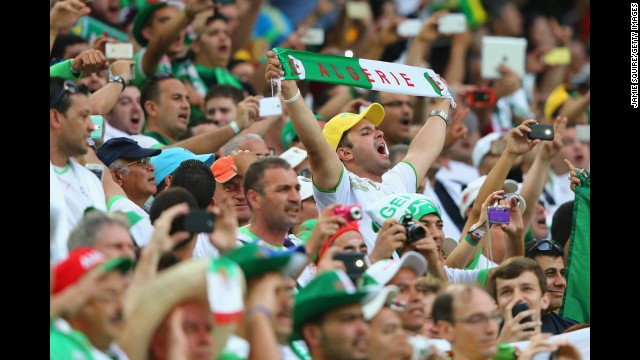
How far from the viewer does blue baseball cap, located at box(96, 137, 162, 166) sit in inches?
333

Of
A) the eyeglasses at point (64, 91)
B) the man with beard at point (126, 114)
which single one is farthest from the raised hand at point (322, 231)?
the man with beard at point (126, 114)

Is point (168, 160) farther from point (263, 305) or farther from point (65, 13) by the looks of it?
point (263, 305)

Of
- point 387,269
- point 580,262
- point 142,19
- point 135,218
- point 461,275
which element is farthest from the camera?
point 142,19

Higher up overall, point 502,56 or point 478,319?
point 478,319

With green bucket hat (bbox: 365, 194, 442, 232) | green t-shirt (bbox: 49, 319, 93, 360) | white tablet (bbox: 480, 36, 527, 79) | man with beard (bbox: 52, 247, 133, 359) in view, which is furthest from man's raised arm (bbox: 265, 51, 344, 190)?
white tablet (bbox: 480, 36, 527, 79)

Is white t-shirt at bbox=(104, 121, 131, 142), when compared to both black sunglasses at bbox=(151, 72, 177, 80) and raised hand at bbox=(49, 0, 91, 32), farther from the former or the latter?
raised hand at bbox=(49, 0, 91, 32)

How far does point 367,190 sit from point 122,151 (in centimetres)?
148

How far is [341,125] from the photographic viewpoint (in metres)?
9.21

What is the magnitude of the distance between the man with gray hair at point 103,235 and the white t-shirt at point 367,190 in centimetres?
249

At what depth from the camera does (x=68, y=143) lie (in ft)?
23.7

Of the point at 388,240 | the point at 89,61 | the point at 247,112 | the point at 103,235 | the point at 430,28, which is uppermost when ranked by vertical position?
the point at 103,235

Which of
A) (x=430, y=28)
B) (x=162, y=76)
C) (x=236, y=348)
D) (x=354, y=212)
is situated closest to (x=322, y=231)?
(x=354, y=212)
